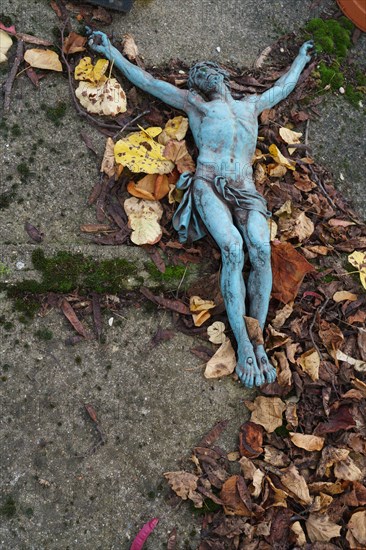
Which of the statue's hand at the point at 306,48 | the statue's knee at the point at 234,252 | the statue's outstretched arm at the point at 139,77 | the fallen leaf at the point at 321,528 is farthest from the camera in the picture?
the statue's hand at the point at 306,48

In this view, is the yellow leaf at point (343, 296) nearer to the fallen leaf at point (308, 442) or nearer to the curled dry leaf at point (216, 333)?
the curled dry leaf at point (216, 333)

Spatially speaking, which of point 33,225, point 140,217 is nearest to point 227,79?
point 140,217

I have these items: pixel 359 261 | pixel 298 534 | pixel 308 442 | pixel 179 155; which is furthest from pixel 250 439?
pixel 179 155

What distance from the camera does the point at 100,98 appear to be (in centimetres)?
405

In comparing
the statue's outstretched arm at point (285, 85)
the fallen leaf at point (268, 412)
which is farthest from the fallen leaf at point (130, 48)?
the fallen leaf at point (268, 412)

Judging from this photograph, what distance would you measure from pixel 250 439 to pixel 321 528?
2.09ft

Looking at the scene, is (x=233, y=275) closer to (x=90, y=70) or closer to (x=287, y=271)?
(x=287, y=271)

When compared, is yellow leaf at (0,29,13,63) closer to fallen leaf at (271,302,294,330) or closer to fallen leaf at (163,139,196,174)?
fallen leaf at (163,139,196,174)

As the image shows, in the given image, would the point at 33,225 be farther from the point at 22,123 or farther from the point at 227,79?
the point at 227,79

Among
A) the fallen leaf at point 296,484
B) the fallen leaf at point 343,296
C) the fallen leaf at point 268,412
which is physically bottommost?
the fallen leaf at point 296,484

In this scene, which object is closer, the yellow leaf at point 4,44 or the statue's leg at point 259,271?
the statue's leg at point 259,271

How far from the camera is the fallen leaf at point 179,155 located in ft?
12.8

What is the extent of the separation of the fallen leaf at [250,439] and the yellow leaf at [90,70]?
2.70m

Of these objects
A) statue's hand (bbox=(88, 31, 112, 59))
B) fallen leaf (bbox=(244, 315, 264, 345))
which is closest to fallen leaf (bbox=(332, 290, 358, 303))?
fallen leaf (bbox=(244, 315, 264, 345))
